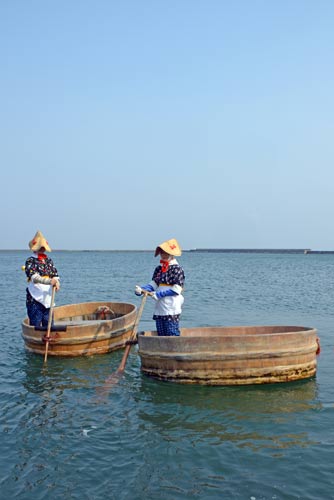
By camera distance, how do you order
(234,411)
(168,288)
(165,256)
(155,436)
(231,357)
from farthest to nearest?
1. (165,256)
2. (168,288)
3. (231,357)
4. (234,411)
5. (155,436)

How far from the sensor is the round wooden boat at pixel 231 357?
916 cm

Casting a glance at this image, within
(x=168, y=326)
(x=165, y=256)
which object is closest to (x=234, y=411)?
(x=168, y=326)

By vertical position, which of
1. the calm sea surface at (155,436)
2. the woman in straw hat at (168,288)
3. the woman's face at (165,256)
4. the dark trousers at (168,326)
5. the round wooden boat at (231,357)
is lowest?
the calm sea surface at (155,436)

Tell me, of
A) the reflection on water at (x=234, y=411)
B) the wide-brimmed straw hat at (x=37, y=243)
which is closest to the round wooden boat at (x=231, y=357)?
the reflection on water at (x=234, y=411)

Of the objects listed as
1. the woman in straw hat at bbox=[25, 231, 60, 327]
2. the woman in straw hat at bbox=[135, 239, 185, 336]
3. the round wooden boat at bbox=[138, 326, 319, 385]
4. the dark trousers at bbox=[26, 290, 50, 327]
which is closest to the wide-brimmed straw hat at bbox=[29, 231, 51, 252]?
the woman in straw hat at bbox=[25, 231, 60, 327]

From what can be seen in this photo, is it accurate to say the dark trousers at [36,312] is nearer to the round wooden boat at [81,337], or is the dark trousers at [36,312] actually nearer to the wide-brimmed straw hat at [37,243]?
the round wooden boat at [81,337]

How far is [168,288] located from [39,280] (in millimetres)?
3424

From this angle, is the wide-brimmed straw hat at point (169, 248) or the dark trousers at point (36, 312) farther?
the dark trousers at point (36, 312)

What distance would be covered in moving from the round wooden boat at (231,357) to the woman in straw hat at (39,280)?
3342 mm

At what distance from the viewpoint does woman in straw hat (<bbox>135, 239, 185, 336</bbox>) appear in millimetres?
9828

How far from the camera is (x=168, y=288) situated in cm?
987

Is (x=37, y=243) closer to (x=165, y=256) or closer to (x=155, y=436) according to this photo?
(x=165, y=256)

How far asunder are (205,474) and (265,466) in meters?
0.77

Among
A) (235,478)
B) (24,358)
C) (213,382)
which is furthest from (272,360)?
(24,358)
